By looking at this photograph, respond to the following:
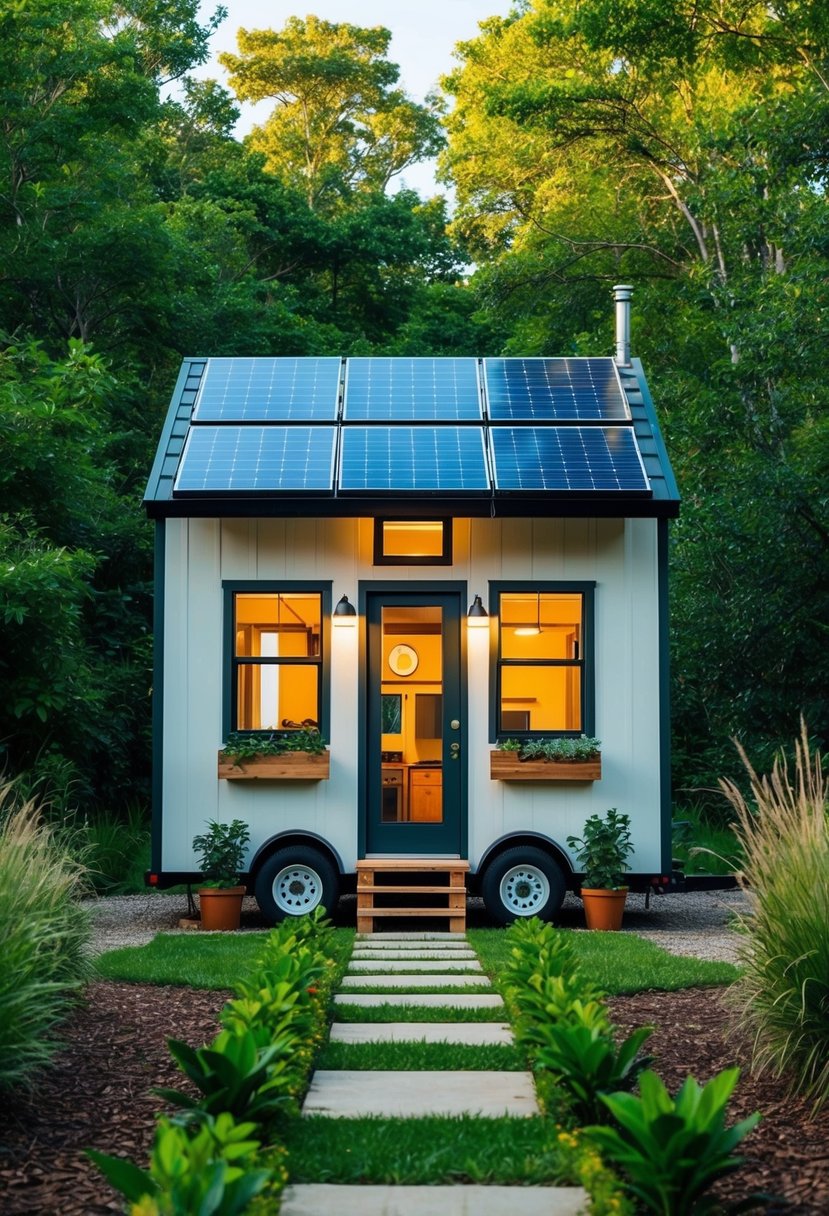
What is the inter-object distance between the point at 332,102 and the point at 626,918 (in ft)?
95.8

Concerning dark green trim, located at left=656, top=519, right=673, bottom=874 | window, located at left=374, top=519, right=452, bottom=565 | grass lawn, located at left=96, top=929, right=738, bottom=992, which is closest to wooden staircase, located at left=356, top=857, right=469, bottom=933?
grass lawn, located at left=96, top=929, right=738, bottom=992

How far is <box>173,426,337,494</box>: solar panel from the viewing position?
413 inches

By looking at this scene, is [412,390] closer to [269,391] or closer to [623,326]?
[269,391]

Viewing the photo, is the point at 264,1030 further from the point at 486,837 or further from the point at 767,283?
the point at 767,283

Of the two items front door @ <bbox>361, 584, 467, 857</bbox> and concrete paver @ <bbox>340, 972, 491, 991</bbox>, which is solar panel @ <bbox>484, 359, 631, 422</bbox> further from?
concrete paver @ <bbox>340, 972, 491, 991</bbox>

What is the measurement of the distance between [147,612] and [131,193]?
6.75m

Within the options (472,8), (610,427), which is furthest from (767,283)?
(472,8)

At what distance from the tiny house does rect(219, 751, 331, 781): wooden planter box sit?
16 millimetres

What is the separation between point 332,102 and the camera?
3638 cm

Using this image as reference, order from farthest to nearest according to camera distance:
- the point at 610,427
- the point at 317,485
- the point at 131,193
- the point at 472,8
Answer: the point at 472,8 → the point at 131,193 → the point at 610,427 → the point at 317,485

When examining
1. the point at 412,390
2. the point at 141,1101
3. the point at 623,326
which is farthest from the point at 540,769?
the point at 141,1101

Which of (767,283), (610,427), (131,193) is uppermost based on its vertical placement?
(131,193)

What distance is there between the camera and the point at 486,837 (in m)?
10.8

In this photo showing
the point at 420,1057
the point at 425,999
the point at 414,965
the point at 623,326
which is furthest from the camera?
the point at 623,326
